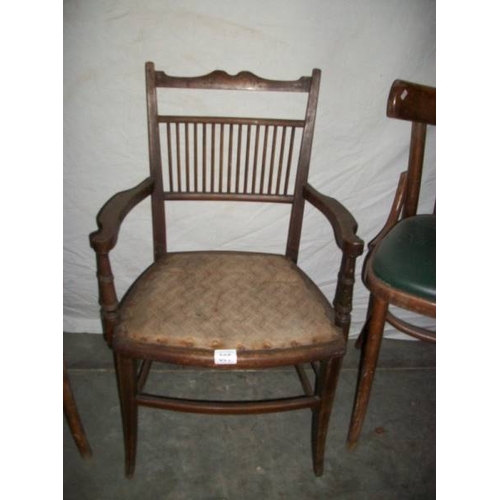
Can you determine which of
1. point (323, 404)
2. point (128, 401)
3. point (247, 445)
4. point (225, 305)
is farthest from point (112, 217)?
point (247, 445)

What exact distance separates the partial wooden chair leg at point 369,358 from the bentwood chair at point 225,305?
14cm

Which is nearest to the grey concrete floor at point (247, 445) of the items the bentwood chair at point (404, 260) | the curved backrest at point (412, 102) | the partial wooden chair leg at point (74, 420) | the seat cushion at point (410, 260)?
the partial wooden chair leg at point (74, 420)

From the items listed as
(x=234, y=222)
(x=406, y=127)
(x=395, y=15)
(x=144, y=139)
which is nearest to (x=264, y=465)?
(x=234, y=222)

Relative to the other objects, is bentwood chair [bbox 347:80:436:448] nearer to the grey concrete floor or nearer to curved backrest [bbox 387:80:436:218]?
curved backrest [bbox 387:80:436:218]

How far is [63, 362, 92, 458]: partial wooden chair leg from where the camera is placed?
1.18 meters

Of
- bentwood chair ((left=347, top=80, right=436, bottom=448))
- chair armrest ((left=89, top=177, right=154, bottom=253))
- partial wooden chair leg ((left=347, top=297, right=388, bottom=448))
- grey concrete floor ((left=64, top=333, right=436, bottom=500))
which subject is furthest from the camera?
grey concrete floor ((left=64, top=333, right=436, bottom=500))

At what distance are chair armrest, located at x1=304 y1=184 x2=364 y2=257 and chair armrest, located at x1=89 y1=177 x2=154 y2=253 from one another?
0.55 meters

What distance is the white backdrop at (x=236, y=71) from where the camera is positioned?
1.29 metres

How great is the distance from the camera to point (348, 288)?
102 cm

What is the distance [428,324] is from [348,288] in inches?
45.0

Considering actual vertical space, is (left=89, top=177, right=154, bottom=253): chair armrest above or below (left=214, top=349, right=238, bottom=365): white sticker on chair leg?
above

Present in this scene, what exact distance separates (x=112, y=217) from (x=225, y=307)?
15.7 inches

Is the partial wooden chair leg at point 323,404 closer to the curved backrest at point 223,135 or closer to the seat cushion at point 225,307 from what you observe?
the seat cushion at point 225,307

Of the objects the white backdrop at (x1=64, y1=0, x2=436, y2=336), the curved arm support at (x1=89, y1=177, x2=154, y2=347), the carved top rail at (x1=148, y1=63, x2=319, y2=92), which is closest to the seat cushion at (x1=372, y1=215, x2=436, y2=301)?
the white backdrop at (x1=64, y1=0, x2=436, y2=336)
